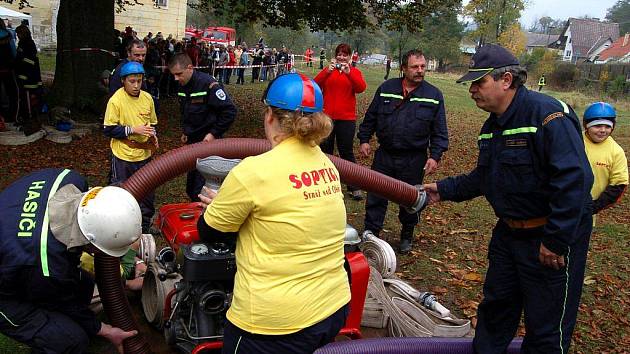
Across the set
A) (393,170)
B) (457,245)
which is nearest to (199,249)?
(393,170)

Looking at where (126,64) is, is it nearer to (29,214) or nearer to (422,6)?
(29,214)

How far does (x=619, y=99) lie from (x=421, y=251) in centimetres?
3071

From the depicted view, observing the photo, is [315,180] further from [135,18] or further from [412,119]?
[135,18]

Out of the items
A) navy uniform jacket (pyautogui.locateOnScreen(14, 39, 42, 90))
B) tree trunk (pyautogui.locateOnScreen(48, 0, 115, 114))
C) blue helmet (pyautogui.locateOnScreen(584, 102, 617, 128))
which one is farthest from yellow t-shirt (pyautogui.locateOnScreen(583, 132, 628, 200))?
navy uniform jacket (pyautogui.locateOnScreen(14, 39, 42, 90))

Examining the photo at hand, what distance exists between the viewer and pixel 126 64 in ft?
17.9

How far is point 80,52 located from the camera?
11.0m

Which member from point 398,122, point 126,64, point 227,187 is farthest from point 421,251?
point 227,187

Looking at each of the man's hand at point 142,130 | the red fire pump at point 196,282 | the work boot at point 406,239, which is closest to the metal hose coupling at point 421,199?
the red fire pump at point 196,282

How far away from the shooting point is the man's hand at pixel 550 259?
9.38 feet

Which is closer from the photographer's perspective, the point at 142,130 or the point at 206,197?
the point at 206,197

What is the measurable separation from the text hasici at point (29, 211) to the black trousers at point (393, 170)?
3.49 meters

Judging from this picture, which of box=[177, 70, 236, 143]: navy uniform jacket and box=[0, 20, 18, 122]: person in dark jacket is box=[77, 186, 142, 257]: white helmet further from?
box=[0, 20, 18, 122]: person in dark jacket

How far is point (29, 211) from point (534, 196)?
9.11 feet

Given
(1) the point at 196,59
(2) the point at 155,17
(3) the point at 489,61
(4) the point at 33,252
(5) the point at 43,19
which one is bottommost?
(4) the point at 33,252
